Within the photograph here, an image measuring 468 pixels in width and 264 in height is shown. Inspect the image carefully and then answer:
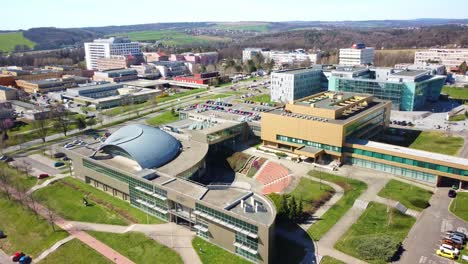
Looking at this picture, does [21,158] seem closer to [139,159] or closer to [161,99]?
[139,159]

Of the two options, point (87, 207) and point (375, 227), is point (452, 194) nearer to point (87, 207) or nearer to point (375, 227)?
point (375, 227)

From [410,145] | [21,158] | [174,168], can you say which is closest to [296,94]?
[410,145]

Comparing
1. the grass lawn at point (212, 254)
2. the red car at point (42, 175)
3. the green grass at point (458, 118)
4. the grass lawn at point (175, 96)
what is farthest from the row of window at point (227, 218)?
the grass lawn at point (175, 96)

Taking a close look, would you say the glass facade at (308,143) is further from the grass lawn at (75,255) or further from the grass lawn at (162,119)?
the grass lawn at (75,255)

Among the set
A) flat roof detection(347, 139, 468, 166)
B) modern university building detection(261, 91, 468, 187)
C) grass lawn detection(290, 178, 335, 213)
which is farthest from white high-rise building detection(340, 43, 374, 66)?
grass lawn detection(290, 178, 335, 213)

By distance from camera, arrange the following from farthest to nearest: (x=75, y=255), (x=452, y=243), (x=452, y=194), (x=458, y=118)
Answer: (x=458, y=118) → (x=452, y=194) → (x=75, y=255) → (x=452, y=243)

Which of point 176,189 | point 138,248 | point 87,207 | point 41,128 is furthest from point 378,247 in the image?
point 41,128

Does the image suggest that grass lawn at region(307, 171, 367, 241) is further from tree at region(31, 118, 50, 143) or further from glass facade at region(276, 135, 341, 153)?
tree at region(31, 118, 50, 143)
